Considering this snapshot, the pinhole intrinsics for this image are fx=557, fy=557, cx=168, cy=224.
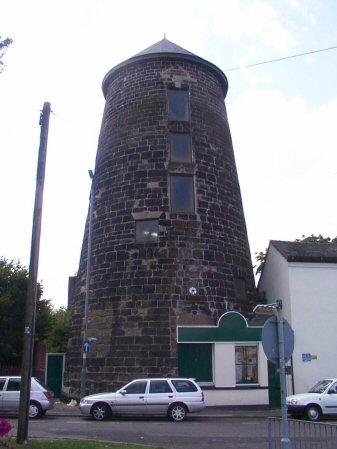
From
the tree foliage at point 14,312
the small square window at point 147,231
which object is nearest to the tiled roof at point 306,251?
the small square window at point 147,231

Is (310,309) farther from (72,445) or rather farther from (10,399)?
(72,445)

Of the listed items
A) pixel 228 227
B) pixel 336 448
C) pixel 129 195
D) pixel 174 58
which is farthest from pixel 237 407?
pixel 174 58

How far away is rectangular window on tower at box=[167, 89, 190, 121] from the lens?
84.4 ft

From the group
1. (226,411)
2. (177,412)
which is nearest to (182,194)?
(226,411)

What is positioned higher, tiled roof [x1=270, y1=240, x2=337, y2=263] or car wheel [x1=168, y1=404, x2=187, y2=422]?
tiled roof [x1=270, y1=240, x2=337, y2=263]

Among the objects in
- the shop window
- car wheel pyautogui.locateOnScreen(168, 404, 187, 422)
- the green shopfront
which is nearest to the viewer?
car wheel pyautogui.locateOnScreen(168, 404, 187, 422)

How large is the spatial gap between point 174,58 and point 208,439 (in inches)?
729

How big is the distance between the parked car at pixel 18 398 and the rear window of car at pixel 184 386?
4132mm

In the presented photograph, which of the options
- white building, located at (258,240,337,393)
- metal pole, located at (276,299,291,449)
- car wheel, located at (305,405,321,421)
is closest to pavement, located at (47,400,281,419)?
car wheel, located at (305,405,321,421)

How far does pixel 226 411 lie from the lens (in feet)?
68.1

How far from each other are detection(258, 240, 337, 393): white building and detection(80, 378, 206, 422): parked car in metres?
7.43

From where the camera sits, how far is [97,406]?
675 inches

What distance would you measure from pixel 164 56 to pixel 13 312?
15.7 meters

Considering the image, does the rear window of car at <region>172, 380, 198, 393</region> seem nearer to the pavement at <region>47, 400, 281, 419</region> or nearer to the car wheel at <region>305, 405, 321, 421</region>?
the pavement at <region>47, 400, 281, 419</region>
